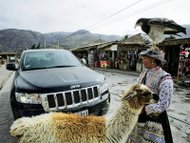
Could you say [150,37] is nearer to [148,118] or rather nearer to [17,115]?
[148,118]

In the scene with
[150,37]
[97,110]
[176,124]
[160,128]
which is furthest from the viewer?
[176,124]

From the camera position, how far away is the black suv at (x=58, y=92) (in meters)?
3.74

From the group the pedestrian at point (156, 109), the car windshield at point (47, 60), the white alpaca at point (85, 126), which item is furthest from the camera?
the car windshield at point (47, 60)

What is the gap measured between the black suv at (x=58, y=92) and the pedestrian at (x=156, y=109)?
124 cm

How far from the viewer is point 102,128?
258 centimetres

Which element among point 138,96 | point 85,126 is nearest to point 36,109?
point 85,126

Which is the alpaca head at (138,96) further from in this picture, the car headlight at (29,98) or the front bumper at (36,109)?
the car headlight at (29,98)

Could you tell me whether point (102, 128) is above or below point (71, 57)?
below

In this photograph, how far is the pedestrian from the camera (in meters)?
2.78

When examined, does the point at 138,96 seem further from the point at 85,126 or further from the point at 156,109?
the point at 85,126

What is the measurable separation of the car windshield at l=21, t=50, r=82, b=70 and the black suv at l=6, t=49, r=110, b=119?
0.91ft

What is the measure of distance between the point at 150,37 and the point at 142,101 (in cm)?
117

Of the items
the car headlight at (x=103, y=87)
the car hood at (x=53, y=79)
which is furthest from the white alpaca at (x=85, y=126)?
the car headlight at (x=103, y=87)

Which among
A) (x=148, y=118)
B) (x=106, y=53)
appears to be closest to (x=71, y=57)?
(x=148, y=118)
